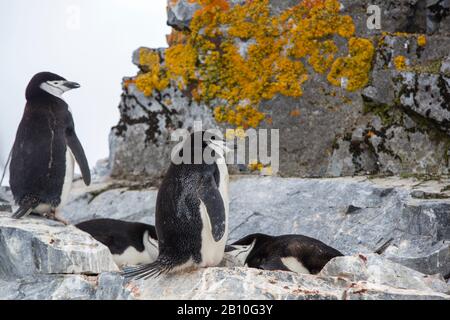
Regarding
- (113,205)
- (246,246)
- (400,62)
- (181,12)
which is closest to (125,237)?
(113,205)

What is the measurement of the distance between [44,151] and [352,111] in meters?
3.46

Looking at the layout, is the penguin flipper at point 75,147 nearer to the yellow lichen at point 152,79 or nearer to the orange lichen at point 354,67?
the yellow lichen at point 152,79

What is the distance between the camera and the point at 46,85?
673cm

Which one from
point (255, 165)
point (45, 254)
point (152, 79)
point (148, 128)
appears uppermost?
point (152, 79)

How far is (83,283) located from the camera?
4.95 m

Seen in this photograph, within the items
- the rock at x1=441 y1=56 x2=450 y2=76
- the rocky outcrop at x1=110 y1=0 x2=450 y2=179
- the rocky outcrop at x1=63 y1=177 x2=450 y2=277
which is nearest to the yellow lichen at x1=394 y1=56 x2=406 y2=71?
the rocky outcrop at x1=110 y1=0 x2=450 y2=179

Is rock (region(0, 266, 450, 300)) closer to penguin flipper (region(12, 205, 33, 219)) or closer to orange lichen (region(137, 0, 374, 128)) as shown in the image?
penguin flipper (region(12, 205, 33, 219))

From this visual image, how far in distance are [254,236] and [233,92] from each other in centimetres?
216

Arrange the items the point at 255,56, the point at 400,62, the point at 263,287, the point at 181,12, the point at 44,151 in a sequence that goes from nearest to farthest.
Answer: the point at 263,287
the point at 44,151
the point at 400,62
the point at 255,56
the point at 181,12

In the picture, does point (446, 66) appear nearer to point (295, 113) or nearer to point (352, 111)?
point (352, 111)

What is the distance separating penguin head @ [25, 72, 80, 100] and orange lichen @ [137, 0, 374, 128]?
2.25m

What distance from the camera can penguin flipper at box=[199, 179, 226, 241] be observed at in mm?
5324
